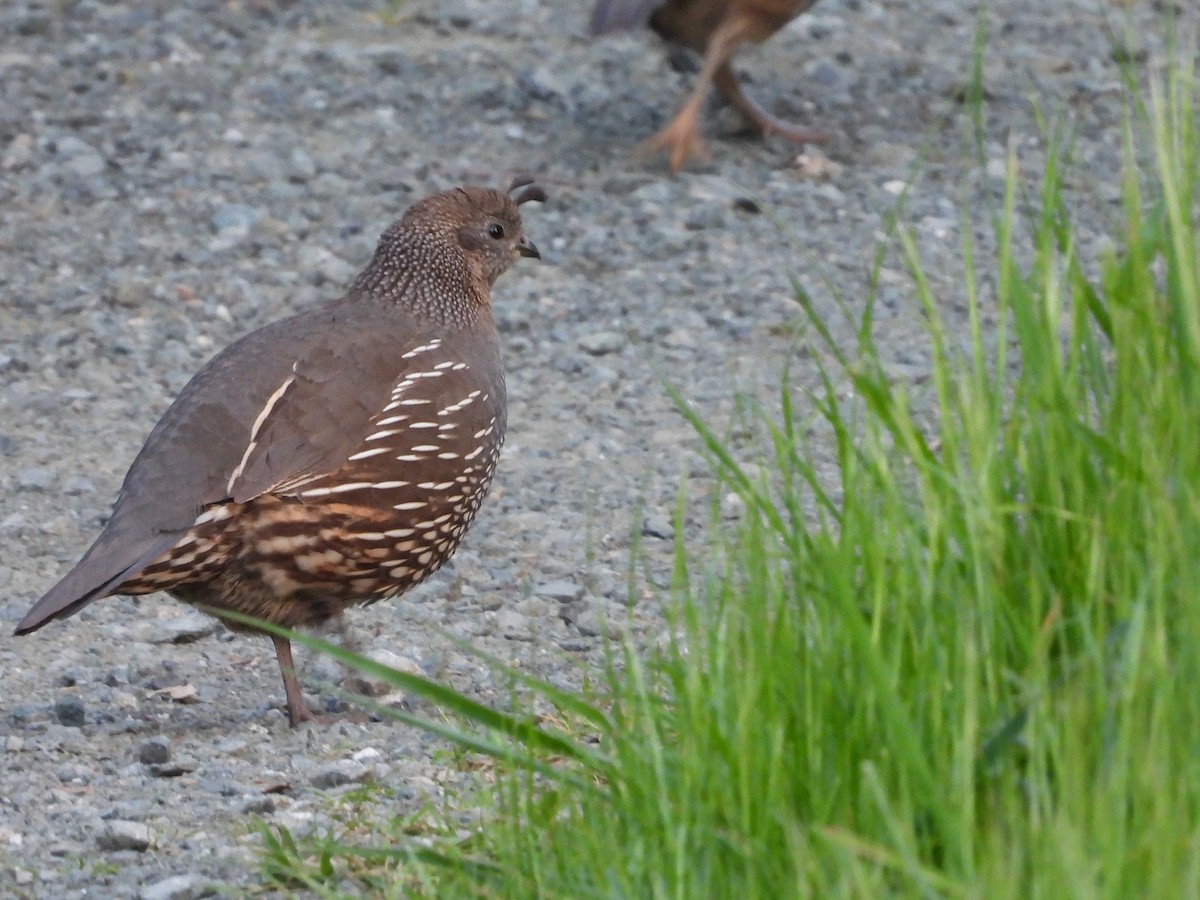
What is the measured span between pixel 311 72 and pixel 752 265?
3.01m

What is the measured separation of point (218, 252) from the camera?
8.28 meters

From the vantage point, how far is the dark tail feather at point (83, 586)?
4391 mm

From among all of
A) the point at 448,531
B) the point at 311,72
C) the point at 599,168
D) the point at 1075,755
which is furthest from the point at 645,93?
the point at 1075,755

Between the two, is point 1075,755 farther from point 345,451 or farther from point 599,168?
point 599,168

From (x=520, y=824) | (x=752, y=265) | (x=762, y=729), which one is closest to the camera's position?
(x=762, y=729)

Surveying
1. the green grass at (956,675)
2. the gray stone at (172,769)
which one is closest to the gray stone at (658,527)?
the gray stone at (172,769)

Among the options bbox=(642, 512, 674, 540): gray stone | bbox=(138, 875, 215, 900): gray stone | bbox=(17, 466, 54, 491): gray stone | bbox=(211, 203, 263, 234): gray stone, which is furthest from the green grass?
bbox=(211, 203, 263, 234): gray stone

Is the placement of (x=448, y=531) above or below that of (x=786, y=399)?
below

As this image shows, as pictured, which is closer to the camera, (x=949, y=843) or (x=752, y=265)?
(x=949, y=843)

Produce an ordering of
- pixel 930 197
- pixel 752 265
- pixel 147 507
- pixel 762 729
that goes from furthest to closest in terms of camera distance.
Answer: pixel 930 197 < pixel 752 265 < pixel 147 507 < pixel 762 729

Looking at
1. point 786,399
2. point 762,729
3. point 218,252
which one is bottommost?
point 218,252

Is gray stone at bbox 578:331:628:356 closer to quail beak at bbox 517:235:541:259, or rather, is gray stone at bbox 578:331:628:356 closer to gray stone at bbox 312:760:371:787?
quail beak at bbox 517:235:541:259

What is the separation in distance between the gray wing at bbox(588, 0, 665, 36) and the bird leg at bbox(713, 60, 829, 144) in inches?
36.2

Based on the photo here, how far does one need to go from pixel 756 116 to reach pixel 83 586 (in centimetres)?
564
